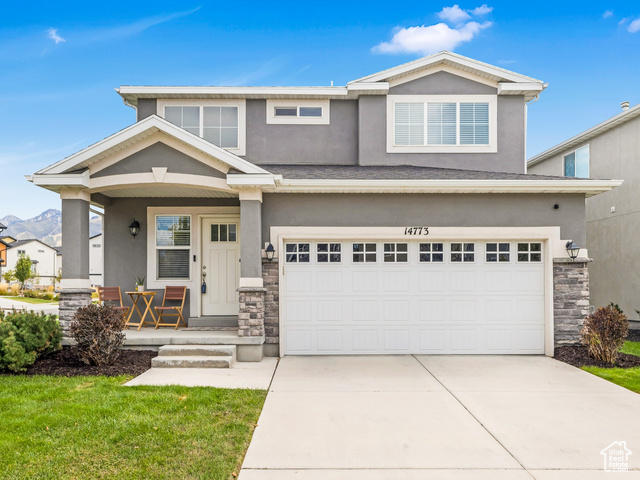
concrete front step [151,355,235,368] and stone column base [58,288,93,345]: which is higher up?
stone column base [58,288,93,345]

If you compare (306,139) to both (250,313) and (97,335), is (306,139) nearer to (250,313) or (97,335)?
(250,313)

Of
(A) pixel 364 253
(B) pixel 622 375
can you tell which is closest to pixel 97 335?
(A) pixel 364 253

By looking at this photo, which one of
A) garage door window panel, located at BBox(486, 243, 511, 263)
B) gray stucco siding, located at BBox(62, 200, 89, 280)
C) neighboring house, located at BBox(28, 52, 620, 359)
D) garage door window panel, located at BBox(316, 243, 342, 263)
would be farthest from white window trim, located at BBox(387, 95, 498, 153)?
gray stucco siding, located at BBox(62, 200, 89, 280)

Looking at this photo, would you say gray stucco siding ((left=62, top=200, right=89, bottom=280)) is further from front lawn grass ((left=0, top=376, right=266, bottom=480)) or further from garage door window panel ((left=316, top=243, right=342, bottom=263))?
garage door window panel ((left=316, top=243, right=342, bottom=263))

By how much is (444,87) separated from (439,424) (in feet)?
26.0

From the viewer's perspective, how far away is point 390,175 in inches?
334

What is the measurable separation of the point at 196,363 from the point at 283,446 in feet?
11.3

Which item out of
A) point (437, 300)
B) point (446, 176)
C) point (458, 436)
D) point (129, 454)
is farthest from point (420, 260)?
point (129, 454)

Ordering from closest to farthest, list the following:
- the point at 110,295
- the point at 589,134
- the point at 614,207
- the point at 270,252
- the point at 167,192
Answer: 1. the point at 270,252
2. the point at 167,192
3. the point at 110,295
4. the point at 614,207
5. the point at 589,134

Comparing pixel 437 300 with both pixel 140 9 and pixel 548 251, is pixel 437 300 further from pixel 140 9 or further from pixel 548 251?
pixel 140 9

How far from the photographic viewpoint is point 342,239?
8281mm

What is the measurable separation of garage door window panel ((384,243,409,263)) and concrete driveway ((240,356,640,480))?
6.66 ft

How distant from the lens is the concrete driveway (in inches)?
147

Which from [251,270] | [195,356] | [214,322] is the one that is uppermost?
[251,270]
